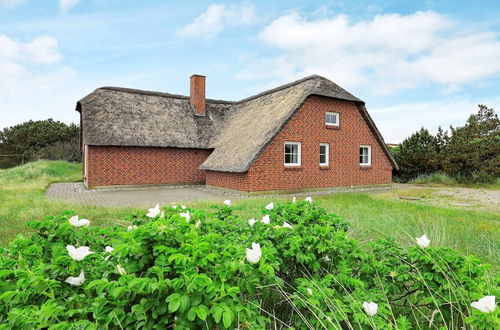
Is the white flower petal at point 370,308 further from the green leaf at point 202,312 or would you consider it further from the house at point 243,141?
the house at point 243,141

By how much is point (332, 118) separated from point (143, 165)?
11.3m

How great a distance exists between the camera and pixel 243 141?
16359mm

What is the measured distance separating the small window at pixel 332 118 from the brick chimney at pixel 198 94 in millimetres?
8643

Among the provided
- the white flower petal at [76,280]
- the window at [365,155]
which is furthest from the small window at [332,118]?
the white flower petal at [76,280]

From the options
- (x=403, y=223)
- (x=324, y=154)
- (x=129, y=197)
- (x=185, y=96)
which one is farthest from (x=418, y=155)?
(x=129, y=197)

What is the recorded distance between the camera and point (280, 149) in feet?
50.3

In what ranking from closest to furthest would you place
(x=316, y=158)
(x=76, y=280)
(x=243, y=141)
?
(x=76, y=280)
(x=243, y=141)
(x=316, y=158)

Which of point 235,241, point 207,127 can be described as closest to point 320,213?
point 235,241

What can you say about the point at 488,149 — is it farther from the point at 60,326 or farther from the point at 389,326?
the point at 60,326

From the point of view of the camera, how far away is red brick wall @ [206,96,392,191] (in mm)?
14953

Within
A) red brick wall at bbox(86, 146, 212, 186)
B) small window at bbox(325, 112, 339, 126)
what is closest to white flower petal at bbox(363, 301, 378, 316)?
small window at bbox(325, 112, 339, 126)

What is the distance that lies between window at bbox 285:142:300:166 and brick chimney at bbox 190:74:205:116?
313 inches

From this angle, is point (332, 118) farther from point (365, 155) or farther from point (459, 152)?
point (459, 152)

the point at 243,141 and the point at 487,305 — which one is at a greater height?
the point at 243,141
